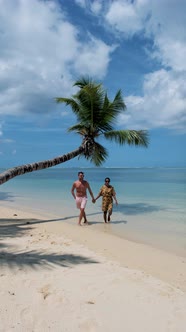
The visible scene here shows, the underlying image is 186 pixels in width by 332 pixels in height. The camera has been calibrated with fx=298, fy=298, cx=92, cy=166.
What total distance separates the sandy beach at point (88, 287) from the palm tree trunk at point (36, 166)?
219 centimetres

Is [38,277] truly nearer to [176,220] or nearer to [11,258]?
[11,258]

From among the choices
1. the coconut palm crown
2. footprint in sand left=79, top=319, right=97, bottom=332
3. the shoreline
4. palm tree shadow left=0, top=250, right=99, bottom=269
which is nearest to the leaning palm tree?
the coconut palm crown

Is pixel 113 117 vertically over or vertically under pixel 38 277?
over

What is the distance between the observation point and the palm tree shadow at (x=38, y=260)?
4.98 m

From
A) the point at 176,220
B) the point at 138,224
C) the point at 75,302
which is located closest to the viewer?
the point at 75,302

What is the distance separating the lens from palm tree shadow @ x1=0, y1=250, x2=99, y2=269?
4980 mm

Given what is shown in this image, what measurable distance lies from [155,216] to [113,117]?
460 centimetres

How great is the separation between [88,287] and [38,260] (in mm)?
1478

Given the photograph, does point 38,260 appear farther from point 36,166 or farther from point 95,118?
point 95,118

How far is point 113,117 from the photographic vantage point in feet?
42.7

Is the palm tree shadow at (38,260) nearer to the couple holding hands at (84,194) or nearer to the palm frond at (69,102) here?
Answer: the couple holding hands at (84,194)

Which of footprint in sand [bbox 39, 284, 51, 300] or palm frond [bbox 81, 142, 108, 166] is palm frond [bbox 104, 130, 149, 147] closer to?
palm frond [bbox 81, 142, 108, 166]

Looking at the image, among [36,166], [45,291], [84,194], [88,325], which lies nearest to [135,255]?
[45,291]

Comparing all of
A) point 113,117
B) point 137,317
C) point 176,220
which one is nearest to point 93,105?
point 113,117
